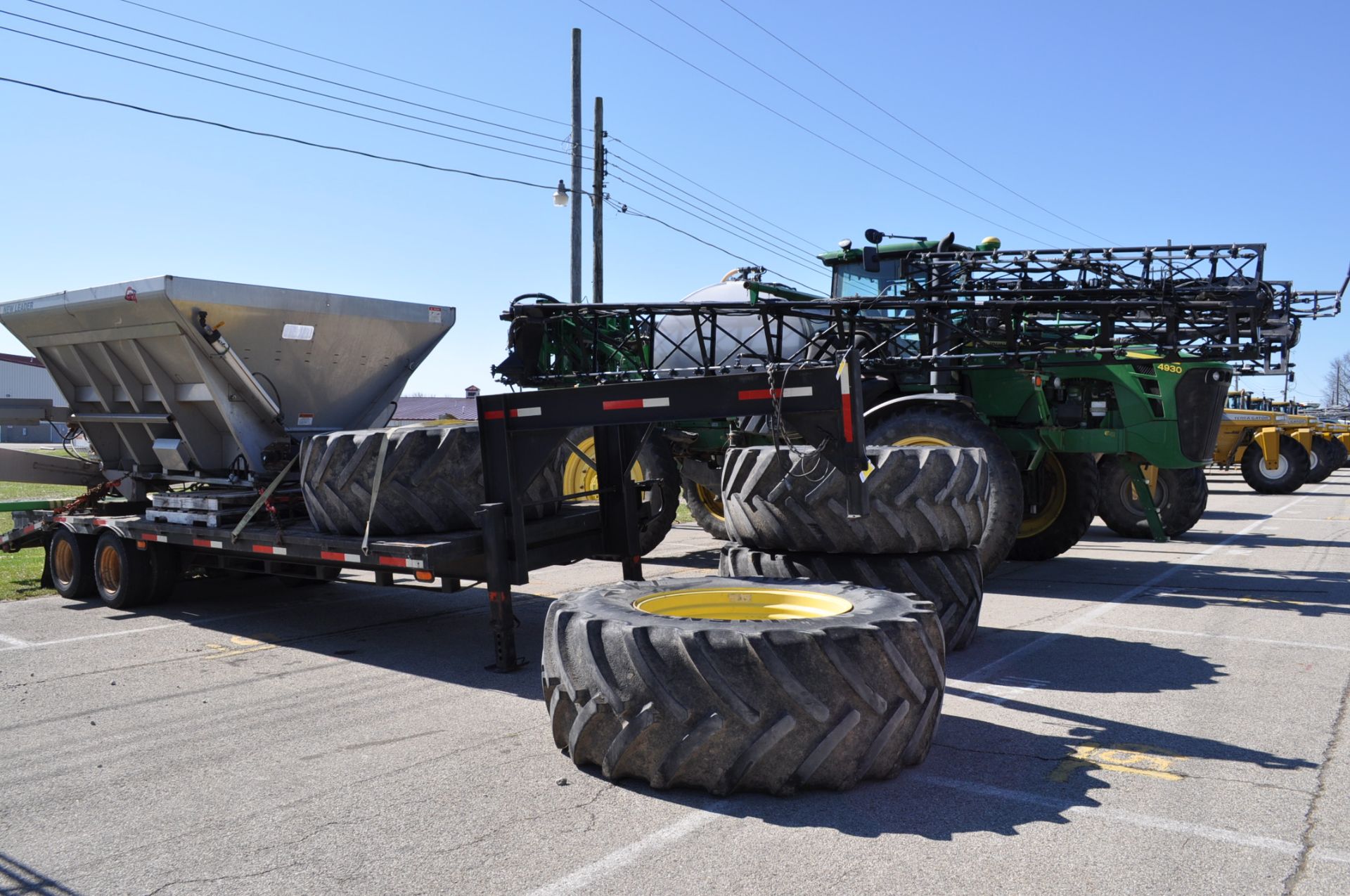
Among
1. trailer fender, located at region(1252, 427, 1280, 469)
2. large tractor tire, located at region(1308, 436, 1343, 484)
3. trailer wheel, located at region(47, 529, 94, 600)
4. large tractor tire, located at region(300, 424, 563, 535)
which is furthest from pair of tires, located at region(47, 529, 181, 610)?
large tractor tire, located at region(1308, 436, 1343, 484)

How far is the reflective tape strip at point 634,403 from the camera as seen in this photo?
232 inches

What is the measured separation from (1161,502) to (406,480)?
11713mm

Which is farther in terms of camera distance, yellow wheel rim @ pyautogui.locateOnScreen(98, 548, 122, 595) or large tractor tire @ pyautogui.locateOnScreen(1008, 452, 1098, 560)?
large tractor tire @ pyautogui.locateOnScreen(1008, 452, 1098, 560)

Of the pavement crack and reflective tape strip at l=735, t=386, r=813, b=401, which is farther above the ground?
reflective tape strip at l=735, t=386, r=813, b=401

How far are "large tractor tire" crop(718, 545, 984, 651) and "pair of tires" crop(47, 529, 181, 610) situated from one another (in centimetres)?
549

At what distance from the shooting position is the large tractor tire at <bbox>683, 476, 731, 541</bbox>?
13.8m

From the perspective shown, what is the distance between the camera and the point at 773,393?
5.57 metres

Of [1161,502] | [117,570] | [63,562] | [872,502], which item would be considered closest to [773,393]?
[872,502]

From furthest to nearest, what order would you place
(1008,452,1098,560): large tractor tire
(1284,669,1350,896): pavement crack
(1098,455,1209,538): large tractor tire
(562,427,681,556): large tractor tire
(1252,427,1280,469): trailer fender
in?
(1252,427,1280,469): trailer fender
(1098,455,1209,538): large tractor tire
(562,427,681,556): large tractor tire
(1008,452,1098,560): large tractor tire
(1284,669,1350,896): pavement crack

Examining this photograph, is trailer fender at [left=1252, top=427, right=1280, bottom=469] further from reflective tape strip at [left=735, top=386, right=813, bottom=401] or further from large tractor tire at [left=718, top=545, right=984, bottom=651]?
reflective tape strip at [left=735, top=386, right=813, bottom=401]

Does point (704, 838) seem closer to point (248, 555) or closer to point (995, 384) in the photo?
point (248, 555)

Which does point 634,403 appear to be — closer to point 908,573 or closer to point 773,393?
point 773,393

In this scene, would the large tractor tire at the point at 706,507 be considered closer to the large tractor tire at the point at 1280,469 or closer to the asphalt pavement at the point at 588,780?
the asphalt pavement at the point at 588,780

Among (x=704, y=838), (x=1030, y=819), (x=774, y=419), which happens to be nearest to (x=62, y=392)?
(x=774, y=419)
